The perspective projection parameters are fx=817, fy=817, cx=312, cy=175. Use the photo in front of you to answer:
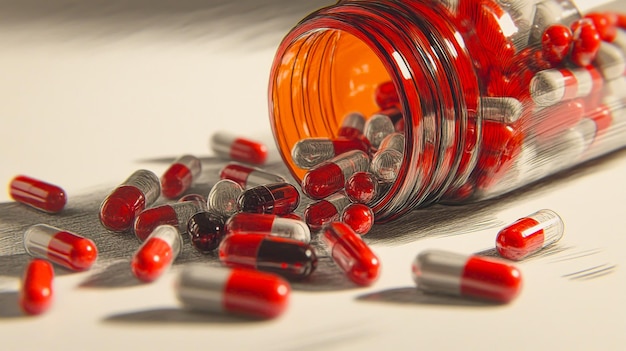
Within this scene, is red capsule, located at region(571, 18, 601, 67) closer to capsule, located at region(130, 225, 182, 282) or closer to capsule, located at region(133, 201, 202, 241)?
capsule, located at region(133, 201, 202, 241)

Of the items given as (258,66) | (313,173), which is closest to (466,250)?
(313,173)

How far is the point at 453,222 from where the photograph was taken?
2.79m

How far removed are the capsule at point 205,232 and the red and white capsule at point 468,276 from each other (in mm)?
651

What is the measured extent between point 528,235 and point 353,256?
1.84 ft

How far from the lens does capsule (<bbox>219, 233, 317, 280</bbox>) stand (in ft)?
7.55

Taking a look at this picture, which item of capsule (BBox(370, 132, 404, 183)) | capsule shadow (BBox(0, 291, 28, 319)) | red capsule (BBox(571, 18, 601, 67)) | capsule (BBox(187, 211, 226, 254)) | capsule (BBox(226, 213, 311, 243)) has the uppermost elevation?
red capsule (BBox(571, 18, 601, 67))

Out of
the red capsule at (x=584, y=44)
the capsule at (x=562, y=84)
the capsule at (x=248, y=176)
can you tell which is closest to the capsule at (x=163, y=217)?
the capsule at (x=248, y=176)

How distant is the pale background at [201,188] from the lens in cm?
215

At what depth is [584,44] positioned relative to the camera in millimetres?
2926

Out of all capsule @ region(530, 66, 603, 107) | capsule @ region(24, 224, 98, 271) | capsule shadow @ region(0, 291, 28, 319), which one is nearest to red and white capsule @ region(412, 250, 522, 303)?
capsule @ region(530, 66, 603, 107)

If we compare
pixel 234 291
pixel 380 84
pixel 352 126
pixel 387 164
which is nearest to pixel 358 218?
pixel 387 164

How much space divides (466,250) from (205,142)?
1688 millimetres

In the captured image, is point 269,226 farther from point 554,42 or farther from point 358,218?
point 554,42

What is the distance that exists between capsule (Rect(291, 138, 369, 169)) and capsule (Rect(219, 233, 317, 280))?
682 millimetres
